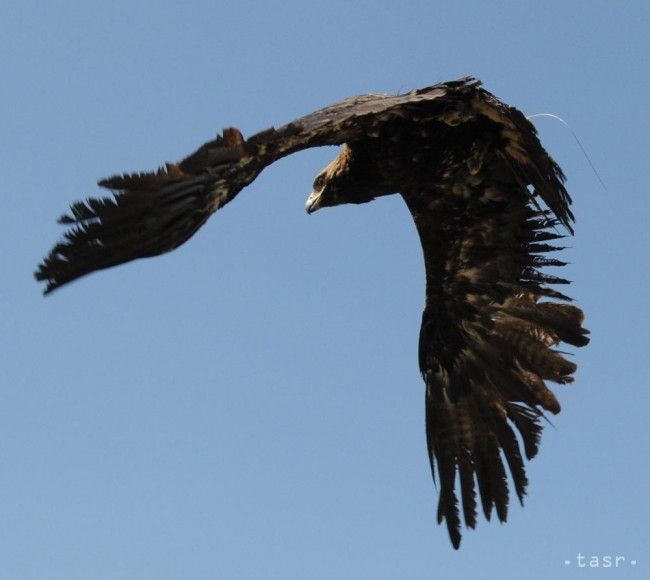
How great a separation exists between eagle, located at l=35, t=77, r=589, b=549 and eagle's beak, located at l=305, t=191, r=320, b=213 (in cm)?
1

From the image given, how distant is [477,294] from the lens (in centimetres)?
1077

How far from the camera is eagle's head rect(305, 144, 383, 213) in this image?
1005cm

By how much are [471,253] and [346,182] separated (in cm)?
110

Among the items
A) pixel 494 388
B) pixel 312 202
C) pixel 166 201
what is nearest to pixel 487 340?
pixel 494 388

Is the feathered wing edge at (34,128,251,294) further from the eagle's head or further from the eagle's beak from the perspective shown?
the eagle's beak

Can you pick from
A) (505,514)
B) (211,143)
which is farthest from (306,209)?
(211,143)

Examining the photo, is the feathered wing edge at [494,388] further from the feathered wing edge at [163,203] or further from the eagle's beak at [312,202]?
the feathered wing edge at [163,203]

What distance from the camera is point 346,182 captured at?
10.2 metres

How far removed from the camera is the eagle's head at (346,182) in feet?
33.0

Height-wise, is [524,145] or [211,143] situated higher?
[524,145]

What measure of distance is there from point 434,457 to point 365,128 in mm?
3177

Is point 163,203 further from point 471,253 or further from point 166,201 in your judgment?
point 471,253

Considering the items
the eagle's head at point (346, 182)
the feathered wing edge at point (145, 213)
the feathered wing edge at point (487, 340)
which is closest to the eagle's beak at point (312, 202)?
the eagle's head at point (346, 182)

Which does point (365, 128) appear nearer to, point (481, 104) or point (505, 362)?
point (481, 104)
